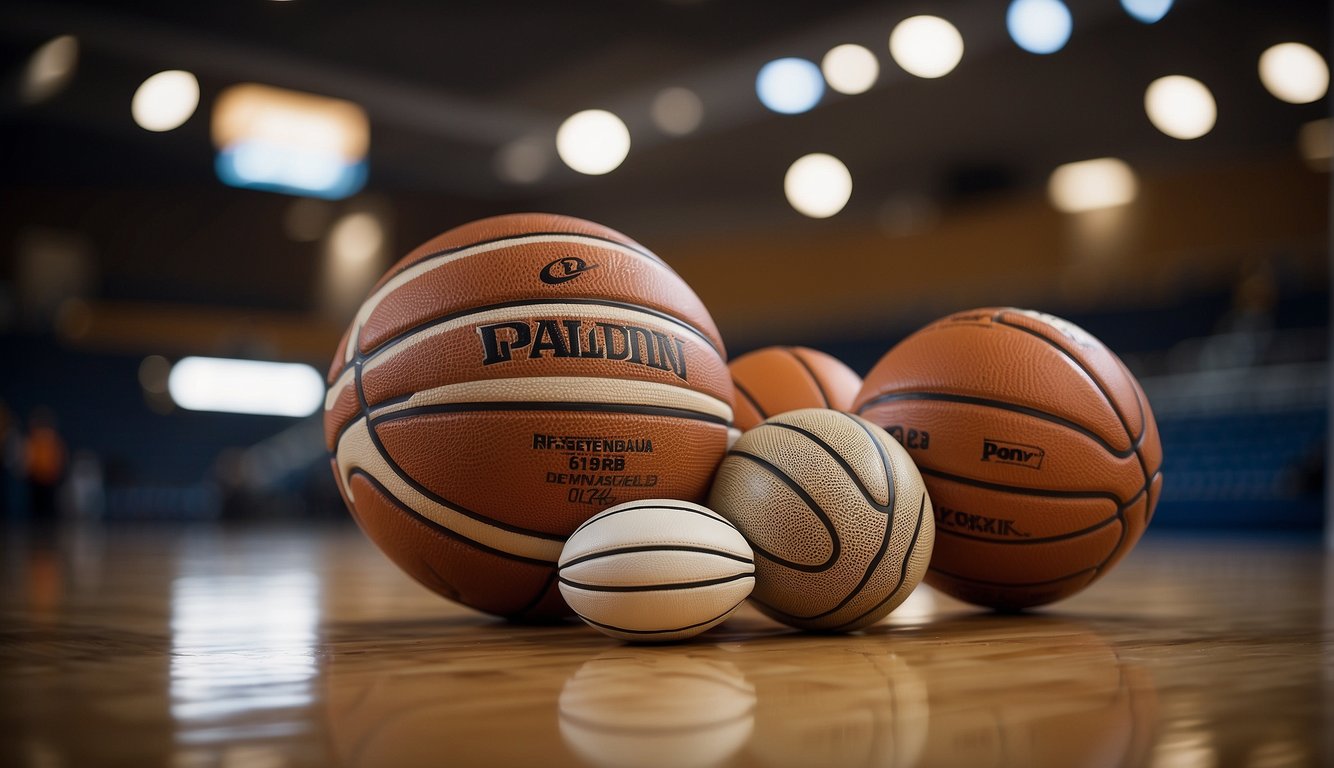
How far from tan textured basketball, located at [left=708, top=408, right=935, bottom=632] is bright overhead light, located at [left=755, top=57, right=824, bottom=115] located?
9.26 m

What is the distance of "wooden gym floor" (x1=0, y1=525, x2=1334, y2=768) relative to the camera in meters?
1.01

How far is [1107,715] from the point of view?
1.19 m

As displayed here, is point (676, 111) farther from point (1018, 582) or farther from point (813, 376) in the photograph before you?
point (1018, 582)

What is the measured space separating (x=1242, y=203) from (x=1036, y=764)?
12975 millimetres

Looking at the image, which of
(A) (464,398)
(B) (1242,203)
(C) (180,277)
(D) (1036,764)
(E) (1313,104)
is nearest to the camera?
(D) (1036,764)

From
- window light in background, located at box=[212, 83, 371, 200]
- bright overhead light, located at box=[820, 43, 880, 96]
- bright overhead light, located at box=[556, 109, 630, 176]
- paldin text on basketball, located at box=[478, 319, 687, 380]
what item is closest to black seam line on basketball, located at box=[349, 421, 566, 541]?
paldin text on basketball, located at box=[478, 319, 687, 380]

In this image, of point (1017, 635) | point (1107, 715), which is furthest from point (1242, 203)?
point (1107, 715)

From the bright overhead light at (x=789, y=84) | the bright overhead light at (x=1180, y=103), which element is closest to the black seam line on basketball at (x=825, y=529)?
the bright overhead light at (x=789, y=84)

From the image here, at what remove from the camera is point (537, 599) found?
2.10m

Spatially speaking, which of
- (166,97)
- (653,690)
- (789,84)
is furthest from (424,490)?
(166,97)

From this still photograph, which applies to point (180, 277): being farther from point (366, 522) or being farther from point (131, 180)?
point (366, 522)

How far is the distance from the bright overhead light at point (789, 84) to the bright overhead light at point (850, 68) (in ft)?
0.44

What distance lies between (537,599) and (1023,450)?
95 centimetres

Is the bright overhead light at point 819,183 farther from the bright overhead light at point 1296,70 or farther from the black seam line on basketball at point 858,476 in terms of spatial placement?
the black seam line on basketball at point 858,476
